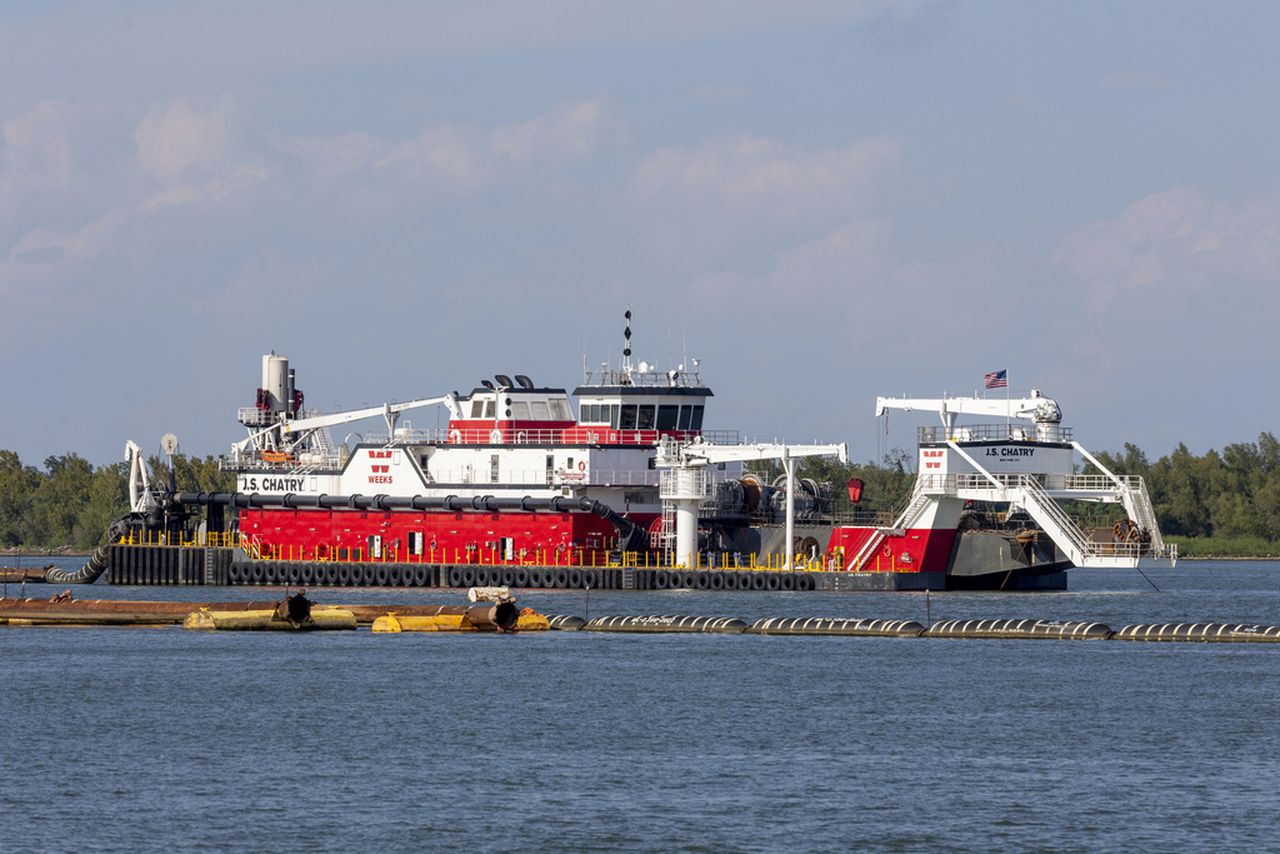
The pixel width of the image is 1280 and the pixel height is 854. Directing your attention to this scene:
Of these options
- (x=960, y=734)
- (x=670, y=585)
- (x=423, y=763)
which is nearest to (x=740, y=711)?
(x=960, y=734)

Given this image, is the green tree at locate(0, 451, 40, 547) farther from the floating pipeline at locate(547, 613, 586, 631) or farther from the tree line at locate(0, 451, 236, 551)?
the floating pipeline at locate(547, 613, 586, 631)

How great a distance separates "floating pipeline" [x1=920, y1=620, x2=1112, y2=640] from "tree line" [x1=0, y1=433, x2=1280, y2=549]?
89322 mm

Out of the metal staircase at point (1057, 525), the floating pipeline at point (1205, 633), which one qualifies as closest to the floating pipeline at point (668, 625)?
the floating pipeline at point (1205, 633)

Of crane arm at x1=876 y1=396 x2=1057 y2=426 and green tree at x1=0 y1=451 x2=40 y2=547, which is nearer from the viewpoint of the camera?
crane arm at x1=876 y1=396 x2=1057 y2=426

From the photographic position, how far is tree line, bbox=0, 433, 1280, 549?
6442 inches

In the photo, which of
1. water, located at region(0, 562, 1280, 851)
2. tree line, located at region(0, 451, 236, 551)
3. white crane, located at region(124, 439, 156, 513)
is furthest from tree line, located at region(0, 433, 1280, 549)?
water, located at region(0, 562, 1280, 851)

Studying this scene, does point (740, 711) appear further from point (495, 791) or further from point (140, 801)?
point (140, 801)

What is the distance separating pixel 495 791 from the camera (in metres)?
35.2

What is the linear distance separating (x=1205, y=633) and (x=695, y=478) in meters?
21.6

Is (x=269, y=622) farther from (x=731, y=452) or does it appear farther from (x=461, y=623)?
(x=731, y=452)

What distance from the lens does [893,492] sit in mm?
171000

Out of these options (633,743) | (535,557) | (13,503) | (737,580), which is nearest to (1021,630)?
(737,580)

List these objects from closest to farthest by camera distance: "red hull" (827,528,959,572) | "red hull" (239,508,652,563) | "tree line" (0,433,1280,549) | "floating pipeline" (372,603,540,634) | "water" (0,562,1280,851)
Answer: "water" (0,562,1280,851)
"floating pipeline" (372,603,540,634)
"red hull" (827,528,959,572)
"red hull" (239,508,652,563)
"tree line" (0,433,1280,549)

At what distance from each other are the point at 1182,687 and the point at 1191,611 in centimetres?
2501
